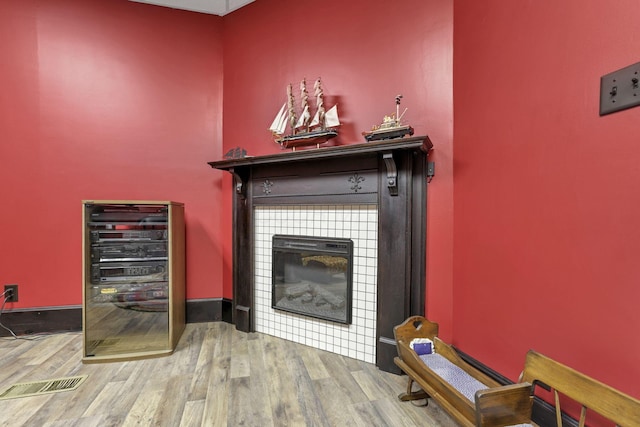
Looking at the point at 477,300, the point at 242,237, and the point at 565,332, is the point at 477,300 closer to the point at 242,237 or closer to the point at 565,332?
the point at 565,332

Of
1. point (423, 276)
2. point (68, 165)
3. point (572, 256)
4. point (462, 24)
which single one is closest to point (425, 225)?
point (423, 276)

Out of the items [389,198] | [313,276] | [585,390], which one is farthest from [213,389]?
[585,390]

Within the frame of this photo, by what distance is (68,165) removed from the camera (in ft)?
8.00

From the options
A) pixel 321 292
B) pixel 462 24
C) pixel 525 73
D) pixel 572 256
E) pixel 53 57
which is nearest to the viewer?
pixel 572 256

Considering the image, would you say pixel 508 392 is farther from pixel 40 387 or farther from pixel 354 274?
pixel 40 387

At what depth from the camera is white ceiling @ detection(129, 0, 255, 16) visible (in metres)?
2.59

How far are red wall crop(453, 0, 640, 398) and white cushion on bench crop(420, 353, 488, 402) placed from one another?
0.24 meters

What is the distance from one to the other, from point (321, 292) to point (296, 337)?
17.8 inches

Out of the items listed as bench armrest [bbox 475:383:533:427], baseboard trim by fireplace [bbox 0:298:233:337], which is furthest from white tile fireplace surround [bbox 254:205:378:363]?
baseboard trim by fireplace [bbox 0:298:233:337]

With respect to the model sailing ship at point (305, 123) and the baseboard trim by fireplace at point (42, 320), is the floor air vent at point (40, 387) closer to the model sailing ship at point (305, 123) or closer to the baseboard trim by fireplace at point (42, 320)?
the baseboard trim by fireplace at point (42, 320)

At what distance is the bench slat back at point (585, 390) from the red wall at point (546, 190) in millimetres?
157

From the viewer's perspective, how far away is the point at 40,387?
1651mm

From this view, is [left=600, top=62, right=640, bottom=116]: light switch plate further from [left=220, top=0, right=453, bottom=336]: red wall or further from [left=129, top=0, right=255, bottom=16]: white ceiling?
[left=129, top=0, right=255, bottom=16]: white ceiling

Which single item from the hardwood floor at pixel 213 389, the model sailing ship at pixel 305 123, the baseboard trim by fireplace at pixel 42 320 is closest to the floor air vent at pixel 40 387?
the hardwood floor at pixel 213 389
